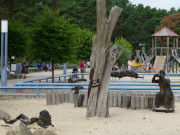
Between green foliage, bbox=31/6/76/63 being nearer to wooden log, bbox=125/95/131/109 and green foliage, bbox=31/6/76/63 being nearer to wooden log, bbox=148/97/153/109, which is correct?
wooden log, bbox=125/95/131/109

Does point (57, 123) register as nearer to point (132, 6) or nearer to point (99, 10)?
point (99, 10)

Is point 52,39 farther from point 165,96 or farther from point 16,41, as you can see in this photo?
point 165,96

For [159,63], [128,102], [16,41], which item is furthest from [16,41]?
[128,102]

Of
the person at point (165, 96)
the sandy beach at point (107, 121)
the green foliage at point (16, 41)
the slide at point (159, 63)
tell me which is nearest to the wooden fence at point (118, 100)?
the sandy beach at point (107, 121)

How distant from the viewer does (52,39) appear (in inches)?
961

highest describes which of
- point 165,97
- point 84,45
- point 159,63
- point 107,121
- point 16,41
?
point 84,45

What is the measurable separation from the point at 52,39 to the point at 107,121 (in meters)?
14.5

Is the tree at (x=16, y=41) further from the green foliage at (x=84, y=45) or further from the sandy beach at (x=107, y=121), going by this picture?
the sandy beach at (x=107, y=121)

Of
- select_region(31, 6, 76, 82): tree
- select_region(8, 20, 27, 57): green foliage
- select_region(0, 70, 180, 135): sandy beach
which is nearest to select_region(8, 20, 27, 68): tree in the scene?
select_region(8, 20, 27, 57): green foliage

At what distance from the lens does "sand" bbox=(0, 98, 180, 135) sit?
29.6 feet

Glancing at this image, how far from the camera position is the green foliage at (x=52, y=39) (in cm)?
2452

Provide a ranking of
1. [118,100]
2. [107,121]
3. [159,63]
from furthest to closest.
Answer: [159,63] → [118,100] → [107,121]

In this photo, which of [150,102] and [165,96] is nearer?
[165,96]

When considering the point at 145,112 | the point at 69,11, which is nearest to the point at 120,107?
the point at 145,112
